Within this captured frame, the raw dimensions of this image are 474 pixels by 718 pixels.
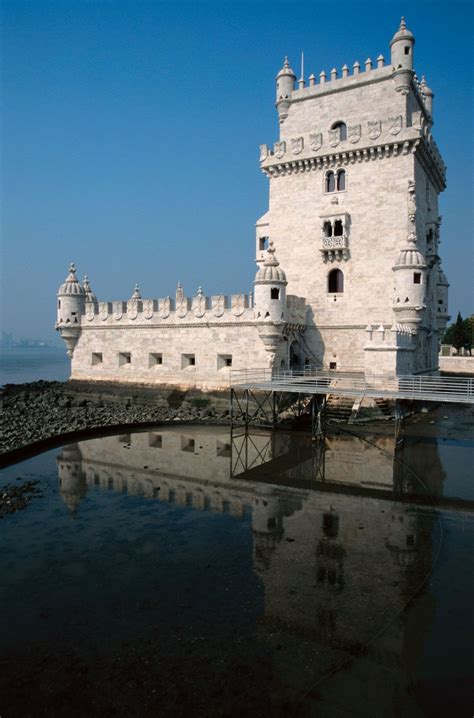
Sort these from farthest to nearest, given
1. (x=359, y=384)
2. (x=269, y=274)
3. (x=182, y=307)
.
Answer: (x=182, y=307) < (x=269, y=274) < (x=359, y=384)

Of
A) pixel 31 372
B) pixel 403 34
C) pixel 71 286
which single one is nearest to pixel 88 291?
pixel 71 286

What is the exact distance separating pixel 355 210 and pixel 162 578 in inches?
838

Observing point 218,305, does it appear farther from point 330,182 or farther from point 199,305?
point 330,182

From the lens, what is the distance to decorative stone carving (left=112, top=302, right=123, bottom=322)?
28938 millimetres

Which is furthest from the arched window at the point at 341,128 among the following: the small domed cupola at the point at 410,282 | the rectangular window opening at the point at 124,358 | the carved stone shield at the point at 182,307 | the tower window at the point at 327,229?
the rectangular window opening at the point at 124,358

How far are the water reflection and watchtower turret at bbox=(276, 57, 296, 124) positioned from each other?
18440 millimetres

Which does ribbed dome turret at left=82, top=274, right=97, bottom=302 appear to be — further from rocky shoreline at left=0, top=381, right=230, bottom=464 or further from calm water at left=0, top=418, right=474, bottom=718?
calm water at left=0, top=418, right=474, bottom=718

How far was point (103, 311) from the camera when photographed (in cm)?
2973

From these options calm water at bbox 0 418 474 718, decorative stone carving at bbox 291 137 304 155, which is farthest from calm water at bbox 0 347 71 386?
calm water at bbox 0 418 474 718

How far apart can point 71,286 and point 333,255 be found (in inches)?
639

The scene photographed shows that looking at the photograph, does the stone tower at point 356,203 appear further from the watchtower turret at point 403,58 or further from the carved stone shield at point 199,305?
the carved stone shield at point 199,305

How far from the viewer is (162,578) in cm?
826

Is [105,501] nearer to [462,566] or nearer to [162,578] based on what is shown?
[162,578]

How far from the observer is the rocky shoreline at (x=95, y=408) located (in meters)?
21.2
